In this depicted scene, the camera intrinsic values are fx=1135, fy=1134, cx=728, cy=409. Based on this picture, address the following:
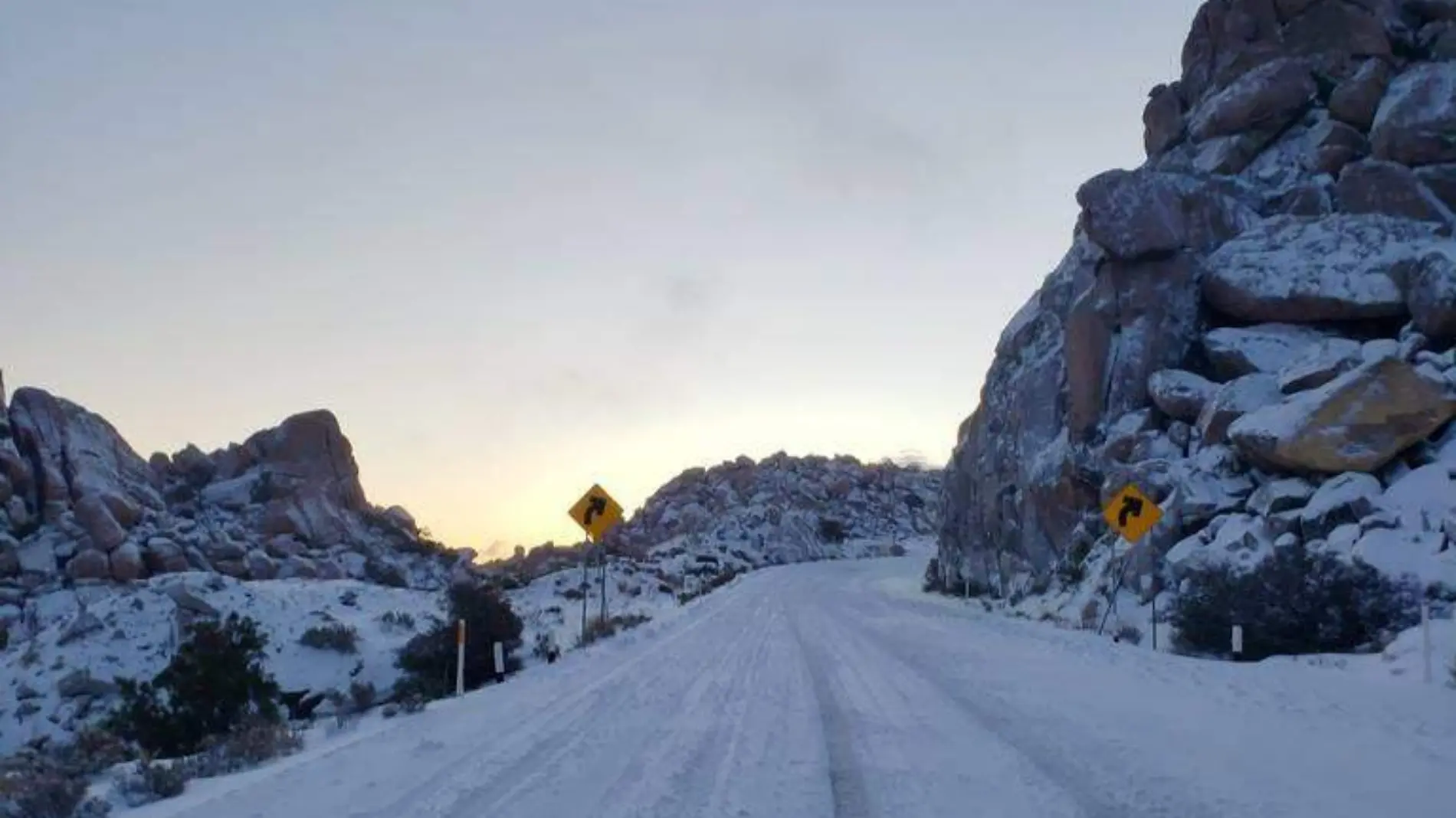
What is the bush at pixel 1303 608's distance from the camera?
18.0 m

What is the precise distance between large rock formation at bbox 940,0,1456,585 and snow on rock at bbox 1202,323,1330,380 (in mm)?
63

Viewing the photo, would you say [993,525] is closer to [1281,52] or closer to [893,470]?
[1281,52]

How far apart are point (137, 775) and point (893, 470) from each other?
4634 inches

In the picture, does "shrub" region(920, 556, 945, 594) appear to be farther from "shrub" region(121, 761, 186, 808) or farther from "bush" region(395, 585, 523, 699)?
"shrub" region(121, 761, 186, 808)

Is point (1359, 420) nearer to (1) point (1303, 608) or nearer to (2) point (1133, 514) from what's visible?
(2) point (1133, 514)

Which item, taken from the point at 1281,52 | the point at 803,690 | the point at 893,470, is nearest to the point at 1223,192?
the point at 1281,52

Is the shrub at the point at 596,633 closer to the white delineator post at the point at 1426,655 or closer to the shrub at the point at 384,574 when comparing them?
the white delineator post at the point at 1426,655

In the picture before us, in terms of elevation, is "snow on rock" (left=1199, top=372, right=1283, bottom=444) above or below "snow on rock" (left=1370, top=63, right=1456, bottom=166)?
below

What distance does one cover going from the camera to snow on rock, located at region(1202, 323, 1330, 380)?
28.3 metres

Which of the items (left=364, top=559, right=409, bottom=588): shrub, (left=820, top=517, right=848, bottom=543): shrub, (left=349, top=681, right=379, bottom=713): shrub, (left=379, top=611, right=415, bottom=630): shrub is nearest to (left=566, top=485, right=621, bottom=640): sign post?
(left=349, top=681, right=379, bottom=713): shrub

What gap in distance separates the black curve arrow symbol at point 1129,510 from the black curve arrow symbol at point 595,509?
11.0 metres

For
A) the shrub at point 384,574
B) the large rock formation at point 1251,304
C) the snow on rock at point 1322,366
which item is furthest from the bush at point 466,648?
the shrub at point 384,574

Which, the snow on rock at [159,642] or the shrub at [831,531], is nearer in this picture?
the snow on rock at [159,642]

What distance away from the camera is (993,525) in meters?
42.4
